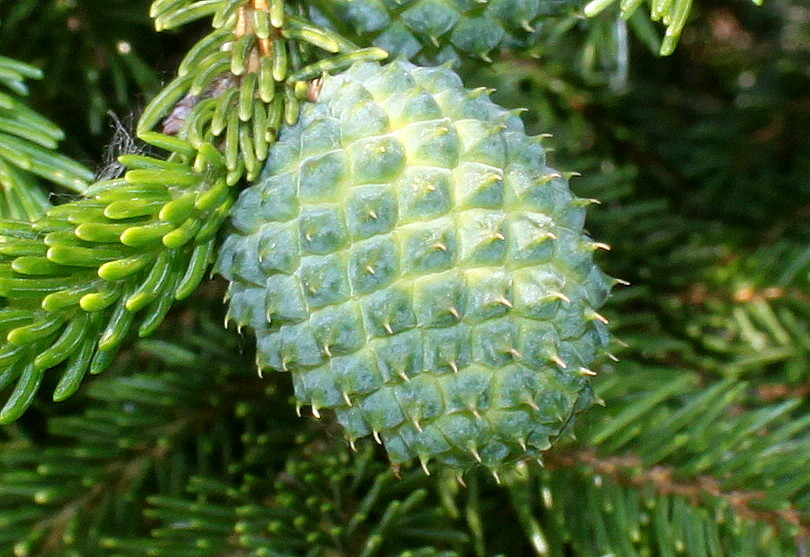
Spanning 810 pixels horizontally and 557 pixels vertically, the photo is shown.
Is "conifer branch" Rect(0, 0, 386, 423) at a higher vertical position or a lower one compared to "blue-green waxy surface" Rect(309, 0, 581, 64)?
lower

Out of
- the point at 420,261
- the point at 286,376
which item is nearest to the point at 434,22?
the point at 420,261

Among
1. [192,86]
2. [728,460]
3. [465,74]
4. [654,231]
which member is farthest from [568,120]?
[192,86]

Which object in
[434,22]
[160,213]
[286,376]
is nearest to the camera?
[160,213]

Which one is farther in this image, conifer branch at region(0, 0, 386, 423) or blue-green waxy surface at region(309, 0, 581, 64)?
blue-green waxy surface at region(309, 0, 581, 64)

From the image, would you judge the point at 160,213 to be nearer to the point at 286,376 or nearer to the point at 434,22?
the point at 434,22
